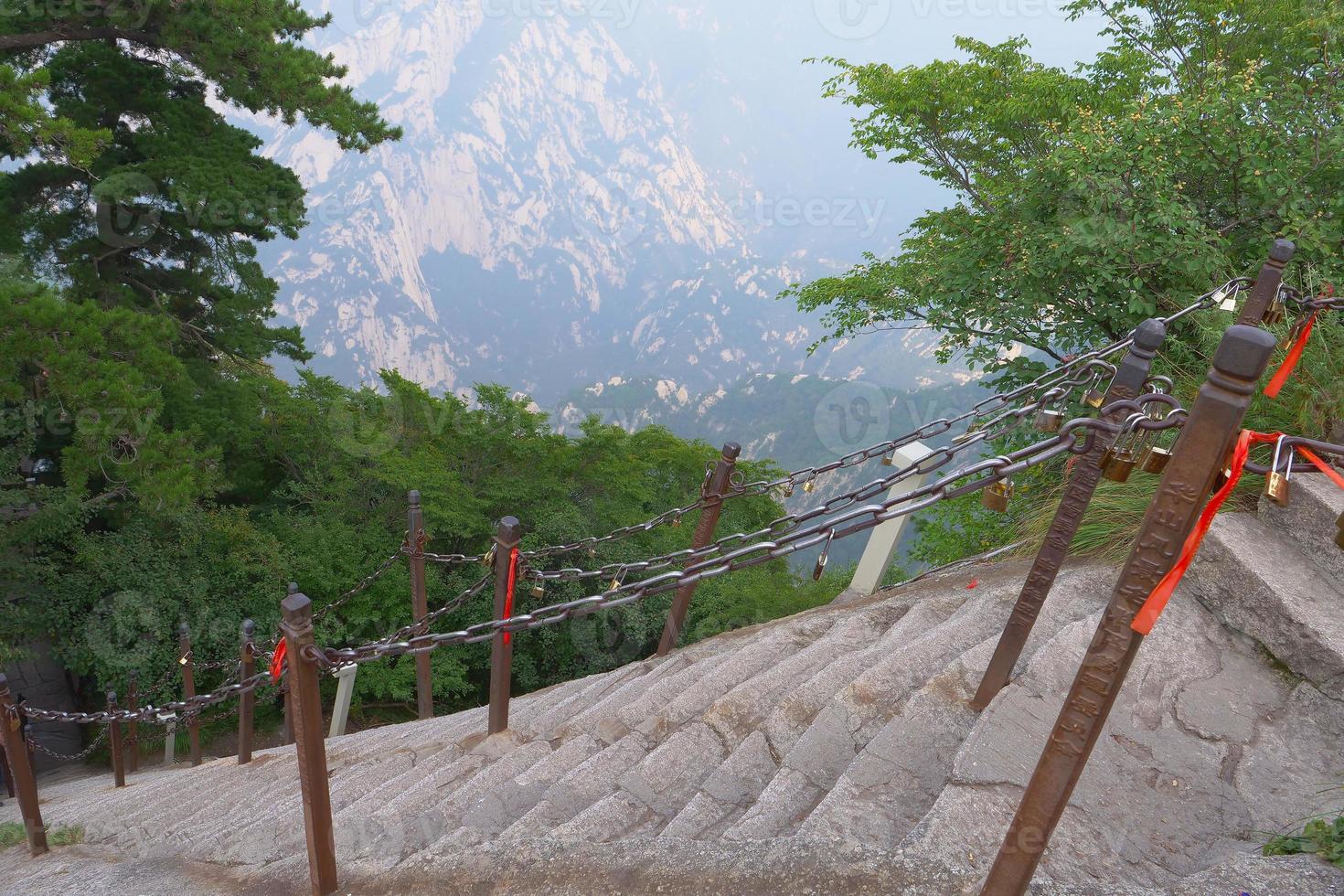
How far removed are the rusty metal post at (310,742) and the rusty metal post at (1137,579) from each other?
2042 mm

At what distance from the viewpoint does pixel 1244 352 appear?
1394mm

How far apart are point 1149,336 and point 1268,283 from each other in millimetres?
1246

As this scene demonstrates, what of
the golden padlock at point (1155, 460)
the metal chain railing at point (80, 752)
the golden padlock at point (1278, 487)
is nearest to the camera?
the golden padlock at point (1278, 487)

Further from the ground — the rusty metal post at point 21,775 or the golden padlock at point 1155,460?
the golden padlock at point 1155,460


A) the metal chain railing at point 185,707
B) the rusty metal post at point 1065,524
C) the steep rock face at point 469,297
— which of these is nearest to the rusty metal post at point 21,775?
the metal chain railing at point 185,707

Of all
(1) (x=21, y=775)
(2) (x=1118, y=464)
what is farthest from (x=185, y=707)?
(2) (x=1118, y=464)

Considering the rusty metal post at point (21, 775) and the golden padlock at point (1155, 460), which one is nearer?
the golden padlock at point (1155, 460)

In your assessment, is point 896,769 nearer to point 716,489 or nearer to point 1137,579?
point 1137,579

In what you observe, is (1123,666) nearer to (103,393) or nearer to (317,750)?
(317,750)

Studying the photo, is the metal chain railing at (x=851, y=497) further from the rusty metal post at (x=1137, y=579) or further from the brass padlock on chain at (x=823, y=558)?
the rusty metal post at (x=1137, y=579)

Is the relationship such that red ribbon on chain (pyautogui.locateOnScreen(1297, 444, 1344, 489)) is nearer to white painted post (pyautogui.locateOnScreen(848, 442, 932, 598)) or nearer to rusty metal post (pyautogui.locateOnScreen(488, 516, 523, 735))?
rusty metal post (pyautogui.locateOnScreen(488, 516, 523, 735))

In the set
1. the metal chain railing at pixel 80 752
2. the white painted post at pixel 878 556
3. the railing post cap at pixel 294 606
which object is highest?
the railing post cap at pixel 294 606

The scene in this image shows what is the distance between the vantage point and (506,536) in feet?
12.7

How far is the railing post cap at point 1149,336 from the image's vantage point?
2541 millimetres
